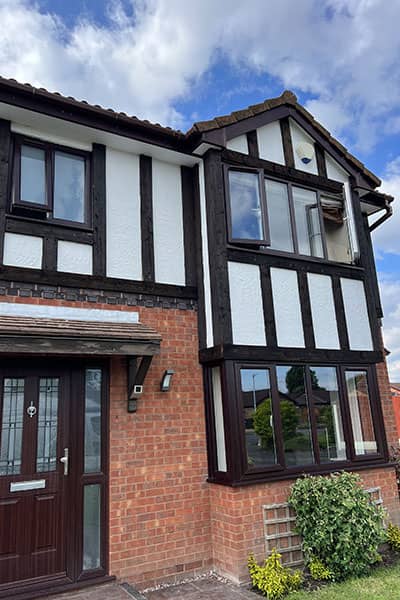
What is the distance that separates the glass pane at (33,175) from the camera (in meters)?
5.38

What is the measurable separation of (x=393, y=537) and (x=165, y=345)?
431 cm

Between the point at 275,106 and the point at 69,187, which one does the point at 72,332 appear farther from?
the point at 275,106

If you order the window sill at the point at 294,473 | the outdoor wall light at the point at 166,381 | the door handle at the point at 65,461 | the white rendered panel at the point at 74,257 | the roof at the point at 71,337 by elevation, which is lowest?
the window sill at the point at 294,473

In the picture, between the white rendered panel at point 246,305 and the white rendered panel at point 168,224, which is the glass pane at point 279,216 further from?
the white rendered panel at point 168,224

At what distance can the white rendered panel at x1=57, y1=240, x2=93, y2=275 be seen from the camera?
531cm

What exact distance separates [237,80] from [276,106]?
229 cm

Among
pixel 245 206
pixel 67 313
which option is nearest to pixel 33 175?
pixel 67 313

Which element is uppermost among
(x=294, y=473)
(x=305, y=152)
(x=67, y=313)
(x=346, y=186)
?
(x=305, y=152)

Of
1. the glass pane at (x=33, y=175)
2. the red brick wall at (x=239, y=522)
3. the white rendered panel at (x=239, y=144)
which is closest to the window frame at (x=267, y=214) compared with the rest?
the white rendered panel at (x=239, y=144)

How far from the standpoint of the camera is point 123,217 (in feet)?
19.4

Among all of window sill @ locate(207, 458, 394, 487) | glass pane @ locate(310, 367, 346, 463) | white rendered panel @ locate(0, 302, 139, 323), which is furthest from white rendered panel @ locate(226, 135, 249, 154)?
window sill @ locate(207, 458, 394, 487)

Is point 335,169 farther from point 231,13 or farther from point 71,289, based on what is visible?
point 71,289

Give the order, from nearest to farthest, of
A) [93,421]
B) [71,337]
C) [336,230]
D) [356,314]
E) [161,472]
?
[71,337] < [93,421] < [161,472] < [356,314] < [336,230]

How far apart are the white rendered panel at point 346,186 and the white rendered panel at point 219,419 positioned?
11.1 ft
